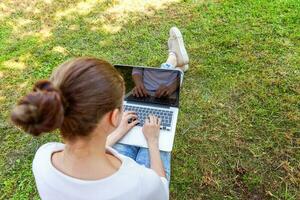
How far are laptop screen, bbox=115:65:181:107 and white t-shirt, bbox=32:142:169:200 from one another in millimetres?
909

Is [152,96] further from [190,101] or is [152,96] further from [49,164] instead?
[49,164]

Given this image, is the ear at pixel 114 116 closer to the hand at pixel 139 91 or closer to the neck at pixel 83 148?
the neck at pixel 83 148

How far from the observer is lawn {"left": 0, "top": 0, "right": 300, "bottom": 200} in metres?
2.38

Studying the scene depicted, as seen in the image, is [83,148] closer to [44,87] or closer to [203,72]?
[44,87]

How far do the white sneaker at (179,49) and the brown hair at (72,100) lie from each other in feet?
5.46

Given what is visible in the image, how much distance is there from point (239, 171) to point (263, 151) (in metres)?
0.24

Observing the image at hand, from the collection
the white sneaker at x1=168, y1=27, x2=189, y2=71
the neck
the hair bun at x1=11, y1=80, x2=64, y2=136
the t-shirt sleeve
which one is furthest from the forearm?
the white sneaker at x1=168, y1=27, x2=189, y2=71

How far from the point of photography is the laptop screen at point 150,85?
2.21 meters

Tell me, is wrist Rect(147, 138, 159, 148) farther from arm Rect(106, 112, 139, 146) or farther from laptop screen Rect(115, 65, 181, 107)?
laptop screen Rect(115, 65, 181, 107)

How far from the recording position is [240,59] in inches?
122

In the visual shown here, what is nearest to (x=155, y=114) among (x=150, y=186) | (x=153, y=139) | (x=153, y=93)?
(x=153, y=93)

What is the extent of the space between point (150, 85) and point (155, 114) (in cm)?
18

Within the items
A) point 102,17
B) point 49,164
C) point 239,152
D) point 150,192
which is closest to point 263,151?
point 239,152

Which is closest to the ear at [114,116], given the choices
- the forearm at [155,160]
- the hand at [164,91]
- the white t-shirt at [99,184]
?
the white t-shirt at [99,184]
